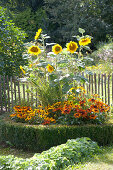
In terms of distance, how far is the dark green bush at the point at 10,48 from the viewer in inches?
251

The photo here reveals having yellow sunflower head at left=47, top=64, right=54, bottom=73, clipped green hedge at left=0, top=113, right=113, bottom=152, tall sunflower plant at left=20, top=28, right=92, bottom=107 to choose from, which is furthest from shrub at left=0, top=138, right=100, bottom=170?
yellow sunflower head at left=47, top=64, right=54, bottom=73

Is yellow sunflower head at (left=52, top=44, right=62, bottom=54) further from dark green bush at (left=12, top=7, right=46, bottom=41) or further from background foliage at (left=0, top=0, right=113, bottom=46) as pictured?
dark green bush at (left=12, top=7, right=46, bottom=41)

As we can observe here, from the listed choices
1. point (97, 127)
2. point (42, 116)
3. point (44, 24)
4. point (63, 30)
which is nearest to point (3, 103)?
point (42, 116)

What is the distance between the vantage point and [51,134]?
4660mm

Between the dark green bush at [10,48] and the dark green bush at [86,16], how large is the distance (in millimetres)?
10790

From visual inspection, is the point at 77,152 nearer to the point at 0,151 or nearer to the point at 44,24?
the point at 0,151

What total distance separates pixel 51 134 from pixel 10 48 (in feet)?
9.72

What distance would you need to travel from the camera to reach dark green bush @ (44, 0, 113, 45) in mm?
16984

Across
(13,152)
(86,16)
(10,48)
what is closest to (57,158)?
(13,152)

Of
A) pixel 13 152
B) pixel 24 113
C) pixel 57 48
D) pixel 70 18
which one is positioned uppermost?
pixel 70 18

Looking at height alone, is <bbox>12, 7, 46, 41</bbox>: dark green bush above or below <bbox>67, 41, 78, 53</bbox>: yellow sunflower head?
above

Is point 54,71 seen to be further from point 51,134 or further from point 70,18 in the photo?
point 70,18

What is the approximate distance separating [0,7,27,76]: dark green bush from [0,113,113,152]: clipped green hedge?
2088 millimetres

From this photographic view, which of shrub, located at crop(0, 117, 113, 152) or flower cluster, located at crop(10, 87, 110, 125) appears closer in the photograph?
shrub, located at crop(0, 117, 113, 152)
